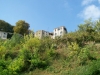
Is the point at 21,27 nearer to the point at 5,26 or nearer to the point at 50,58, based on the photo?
the point at 5,26

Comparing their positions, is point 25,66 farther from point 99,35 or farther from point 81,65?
point 99,35

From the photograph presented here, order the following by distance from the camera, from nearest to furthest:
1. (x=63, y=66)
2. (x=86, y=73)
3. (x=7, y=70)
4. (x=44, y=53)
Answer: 1. (x=86, y=73)
2. (x=7, y=70)
3. (x=63, y=66)
4. (x=44, y=53)

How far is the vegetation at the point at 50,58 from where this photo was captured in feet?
43.4

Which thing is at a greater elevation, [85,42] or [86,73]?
[85,42]

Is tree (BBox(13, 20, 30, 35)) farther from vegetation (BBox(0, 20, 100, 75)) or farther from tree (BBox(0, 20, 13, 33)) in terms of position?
vegetation (BBox(0, 20, 100, 75))

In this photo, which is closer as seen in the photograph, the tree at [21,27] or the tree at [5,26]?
the tree at [21,27]

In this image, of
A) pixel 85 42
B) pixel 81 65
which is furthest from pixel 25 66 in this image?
pixel 85 42

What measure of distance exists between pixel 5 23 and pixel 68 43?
26612mm

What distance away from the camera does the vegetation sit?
13219 millimetres

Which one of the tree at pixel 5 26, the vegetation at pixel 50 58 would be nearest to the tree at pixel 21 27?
the tree at pixel 5 26

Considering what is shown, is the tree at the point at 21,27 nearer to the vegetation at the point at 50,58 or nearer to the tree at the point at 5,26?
the tree at the point at 5,26

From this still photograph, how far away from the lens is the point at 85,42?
18.4 m

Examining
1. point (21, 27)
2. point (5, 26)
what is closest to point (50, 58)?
point (21, 27)

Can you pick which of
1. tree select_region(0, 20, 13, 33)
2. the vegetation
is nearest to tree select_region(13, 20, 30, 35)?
tree select_region(0, 20, 13, 33)
